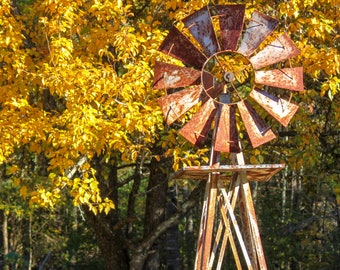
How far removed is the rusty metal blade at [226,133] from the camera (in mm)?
6287

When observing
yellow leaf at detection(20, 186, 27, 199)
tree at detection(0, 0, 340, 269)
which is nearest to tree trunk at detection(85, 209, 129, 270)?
tree at detection(0, 0, 340, 269)

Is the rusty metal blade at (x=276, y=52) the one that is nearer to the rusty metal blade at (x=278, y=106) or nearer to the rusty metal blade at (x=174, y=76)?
the rusty metal blade at (x=278, y=106)

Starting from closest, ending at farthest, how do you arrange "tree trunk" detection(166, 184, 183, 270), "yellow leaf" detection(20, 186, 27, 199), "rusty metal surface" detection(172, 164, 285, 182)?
"rusty metal surface" detection(172, 164, 285, 182)
"yellow leaf" detection(20, 186, 27, 199)
"tree trunk" detection(166, 184, 183, 270)

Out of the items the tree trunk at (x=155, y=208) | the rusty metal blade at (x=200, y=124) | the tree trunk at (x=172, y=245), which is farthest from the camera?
the tree trunk at (x=172, y=245)

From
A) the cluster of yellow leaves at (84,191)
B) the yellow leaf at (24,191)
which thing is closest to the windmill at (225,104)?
the cluster of yellow leaves at (84,191)

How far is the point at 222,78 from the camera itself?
6.59 metres

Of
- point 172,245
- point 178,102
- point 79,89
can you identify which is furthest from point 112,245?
point 178,102

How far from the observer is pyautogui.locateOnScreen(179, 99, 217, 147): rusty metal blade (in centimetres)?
641

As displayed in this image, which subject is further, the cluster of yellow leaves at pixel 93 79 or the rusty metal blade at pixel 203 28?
the cluster of yellow leaves at pixel 93 79

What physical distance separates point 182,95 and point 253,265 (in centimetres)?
154

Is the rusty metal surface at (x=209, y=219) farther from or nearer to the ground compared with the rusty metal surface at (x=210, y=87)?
nearer to the ground

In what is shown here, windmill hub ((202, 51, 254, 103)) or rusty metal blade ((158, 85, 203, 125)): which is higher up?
windmill hub ((202, 51, 254, 103))

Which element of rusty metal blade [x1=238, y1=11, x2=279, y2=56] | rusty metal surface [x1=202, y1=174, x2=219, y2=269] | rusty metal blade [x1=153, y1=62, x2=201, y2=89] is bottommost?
rusty metal surface [x1=202, y1=174, x2=219, y2=269]

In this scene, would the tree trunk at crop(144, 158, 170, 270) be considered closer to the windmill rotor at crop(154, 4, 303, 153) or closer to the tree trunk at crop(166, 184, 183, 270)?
the tree trunk at crop(166, 184, 183, 270)
